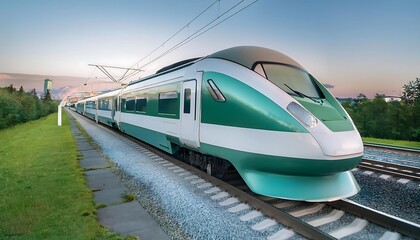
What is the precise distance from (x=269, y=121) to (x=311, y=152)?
845 mm

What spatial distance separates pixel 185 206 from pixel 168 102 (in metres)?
4.00

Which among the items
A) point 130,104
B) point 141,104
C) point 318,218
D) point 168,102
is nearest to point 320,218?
point 318,218

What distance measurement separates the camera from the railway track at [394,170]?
7.35 meters

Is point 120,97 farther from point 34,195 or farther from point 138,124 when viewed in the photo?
point 34,195

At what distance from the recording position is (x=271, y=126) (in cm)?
473

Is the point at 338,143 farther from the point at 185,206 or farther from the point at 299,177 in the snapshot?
the point at 185,206

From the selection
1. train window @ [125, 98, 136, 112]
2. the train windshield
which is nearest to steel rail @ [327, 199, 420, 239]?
the train windshield

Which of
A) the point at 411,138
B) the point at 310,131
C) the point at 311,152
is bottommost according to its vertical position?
the point at 411,138

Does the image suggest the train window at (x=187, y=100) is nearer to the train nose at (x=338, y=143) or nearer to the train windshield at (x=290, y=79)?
the train windshield at (x=290, y=79)

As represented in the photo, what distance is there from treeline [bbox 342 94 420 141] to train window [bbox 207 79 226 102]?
34890mm

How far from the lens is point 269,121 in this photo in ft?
15.6

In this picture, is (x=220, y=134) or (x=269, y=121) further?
(x=220, y=134)

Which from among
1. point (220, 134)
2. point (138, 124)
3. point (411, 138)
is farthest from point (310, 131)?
point (411, 138)

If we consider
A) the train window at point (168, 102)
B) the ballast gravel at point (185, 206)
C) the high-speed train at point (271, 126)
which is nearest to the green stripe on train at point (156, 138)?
the ballast gravel at point (185, 206)
